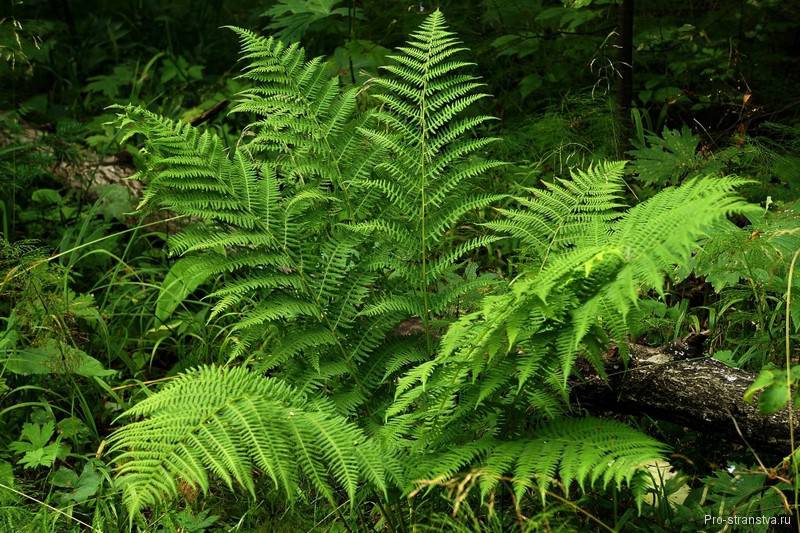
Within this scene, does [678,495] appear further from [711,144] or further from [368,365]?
[711,144]

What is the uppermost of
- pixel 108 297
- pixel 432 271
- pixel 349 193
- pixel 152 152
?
pixel 152 152

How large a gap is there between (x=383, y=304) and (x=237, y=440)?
0.64 m

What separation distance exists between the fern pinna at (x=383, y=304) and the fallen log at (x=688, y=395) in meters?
0.25

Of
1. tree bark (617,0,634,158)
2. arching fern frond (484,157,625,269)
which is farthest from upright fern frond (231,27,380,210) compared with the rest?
tree bark (617,0,634,158)

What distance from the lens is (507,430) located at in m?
2.19

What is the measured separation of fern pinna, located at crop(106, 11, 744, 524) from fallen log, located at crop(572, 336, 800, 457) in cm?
25

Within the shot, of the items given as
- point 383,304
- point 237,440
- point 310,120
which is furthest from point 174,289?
point 237,440

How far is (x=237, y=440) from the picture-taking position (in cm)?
198

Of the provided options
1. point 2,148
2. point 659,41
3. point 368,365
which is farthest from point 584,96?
point 2,148

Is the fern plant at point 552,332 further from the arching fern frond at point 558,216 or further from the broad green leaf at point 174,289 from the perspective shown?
the broad green leaf at point 174,289

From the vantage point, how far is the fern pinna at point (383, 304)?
6.23ft

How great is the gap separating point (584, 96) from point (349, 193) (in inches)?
83.0

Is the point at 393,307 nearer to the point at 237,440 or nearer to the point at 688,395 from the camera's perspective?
the point at 237,440

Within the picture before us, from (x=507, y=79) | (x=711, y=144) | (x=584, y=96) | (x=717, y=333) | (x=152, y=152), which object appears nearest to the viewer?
(x=152, y=152)
